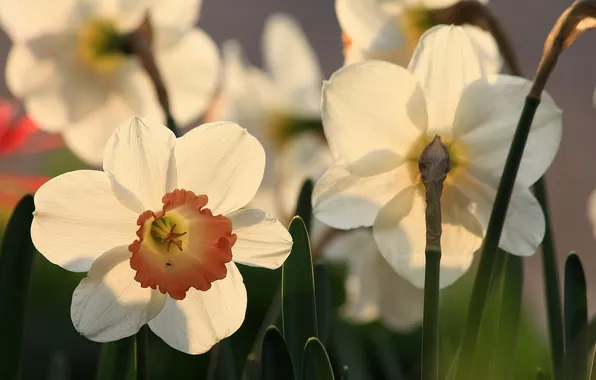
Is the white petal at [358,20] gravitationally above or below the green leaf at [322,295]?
above

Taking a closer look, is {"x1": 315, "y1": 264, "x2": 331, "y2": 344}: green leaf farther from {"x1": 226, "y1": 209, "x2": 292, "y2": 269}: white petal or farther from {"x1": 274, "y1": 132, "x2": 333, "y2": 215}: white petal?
{"x1": 274, "y1": 132, "x2": 333, "y2": 215}: white petal

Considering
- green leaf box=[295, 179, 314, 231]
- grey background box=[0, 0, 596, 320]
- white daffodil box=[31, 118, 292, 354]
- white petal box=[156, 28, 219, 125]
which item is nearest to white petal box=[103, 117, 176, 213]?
white daffodil box=[31, 118, 292, 354]

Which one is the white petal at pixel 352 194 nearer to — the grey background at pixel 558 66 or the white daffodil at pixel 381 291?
the white daffodil at pixel 381 291

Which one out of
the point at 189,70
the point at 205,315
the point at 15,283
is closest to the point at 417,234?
the point at 205,315

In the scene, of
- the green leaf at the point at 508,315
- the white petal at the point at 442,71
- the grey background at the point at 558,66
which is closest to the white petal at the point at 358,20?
the white petal at the point at 442,71

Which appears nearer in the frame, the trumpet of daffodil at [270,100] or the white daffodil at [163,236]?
the white daffodil at [163,236]

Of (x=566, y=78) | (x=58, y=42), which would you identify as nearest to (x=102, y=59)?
(x=58, y=42)

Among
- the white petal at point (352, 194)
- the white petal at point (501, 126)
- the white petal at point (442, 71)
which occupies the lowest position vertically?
the white petal at point (352, 194)
